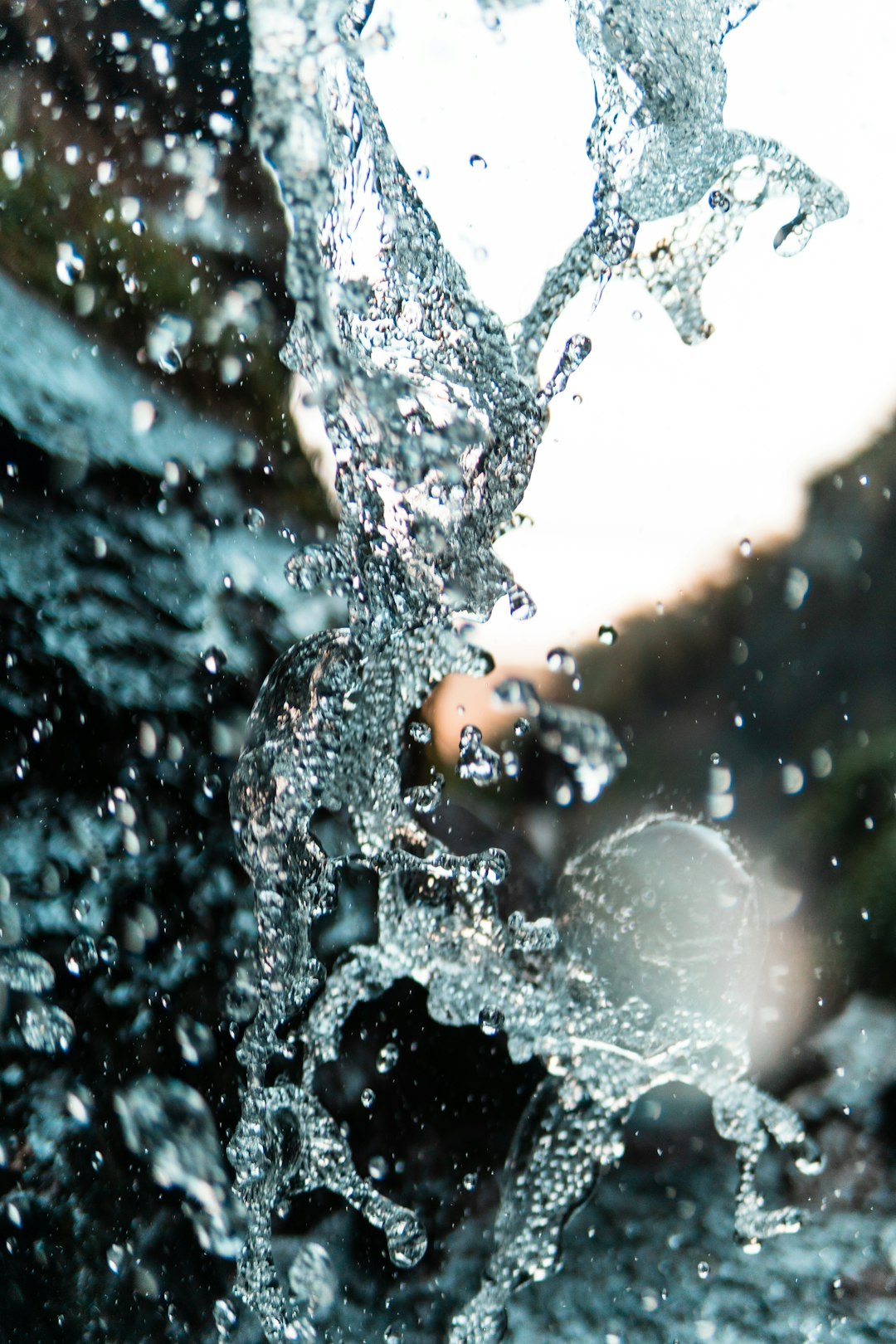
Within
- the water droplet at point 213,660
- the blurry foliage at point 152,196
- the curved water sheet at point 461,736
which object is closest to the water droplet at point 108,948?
the curved water sheet at point 461,736

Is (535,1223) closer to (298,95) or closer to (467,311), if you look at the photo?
(467,311)

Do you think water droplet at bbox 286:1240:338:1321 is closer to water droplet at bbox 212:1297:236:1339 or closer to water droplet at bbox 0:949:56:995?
water droplet at bbox 212:1297:236:1339

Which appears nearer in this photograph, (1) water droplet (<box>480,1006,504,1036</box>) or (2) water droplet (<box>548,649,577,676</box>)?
(1) water droplet (<box>480,1006,504,1036</box>)

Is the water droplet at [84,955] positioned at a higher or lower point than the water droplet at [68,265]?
lower

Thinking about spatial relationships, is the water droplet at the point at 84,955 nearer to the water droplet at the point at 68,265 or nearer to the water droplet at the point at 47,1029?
the water droplet at the point at 47,1029

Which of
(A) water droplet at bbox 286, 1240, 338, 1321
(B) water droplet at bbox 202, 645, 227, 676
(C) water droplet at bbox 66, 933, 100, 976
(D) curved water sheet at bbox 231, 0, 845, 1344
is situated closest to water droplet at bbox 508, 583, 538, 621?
(D) curved water sheet at bbox 231, 0, 845, 1344

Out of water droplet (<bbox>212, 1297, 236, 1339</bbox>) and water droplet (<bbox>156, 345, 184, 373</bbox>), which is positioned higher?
water droplet (<bbox>156, 345, 184, 373</bbox>)

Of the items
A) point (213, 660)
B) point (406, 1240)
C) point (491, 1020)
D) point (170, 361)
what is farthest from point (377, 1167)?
point (170, 361)

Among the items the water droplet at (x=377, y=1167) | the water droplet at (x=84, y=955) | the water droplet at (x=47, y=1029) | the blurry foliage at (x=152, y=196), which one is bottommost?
the water droplet at (x=47, y=1029)
